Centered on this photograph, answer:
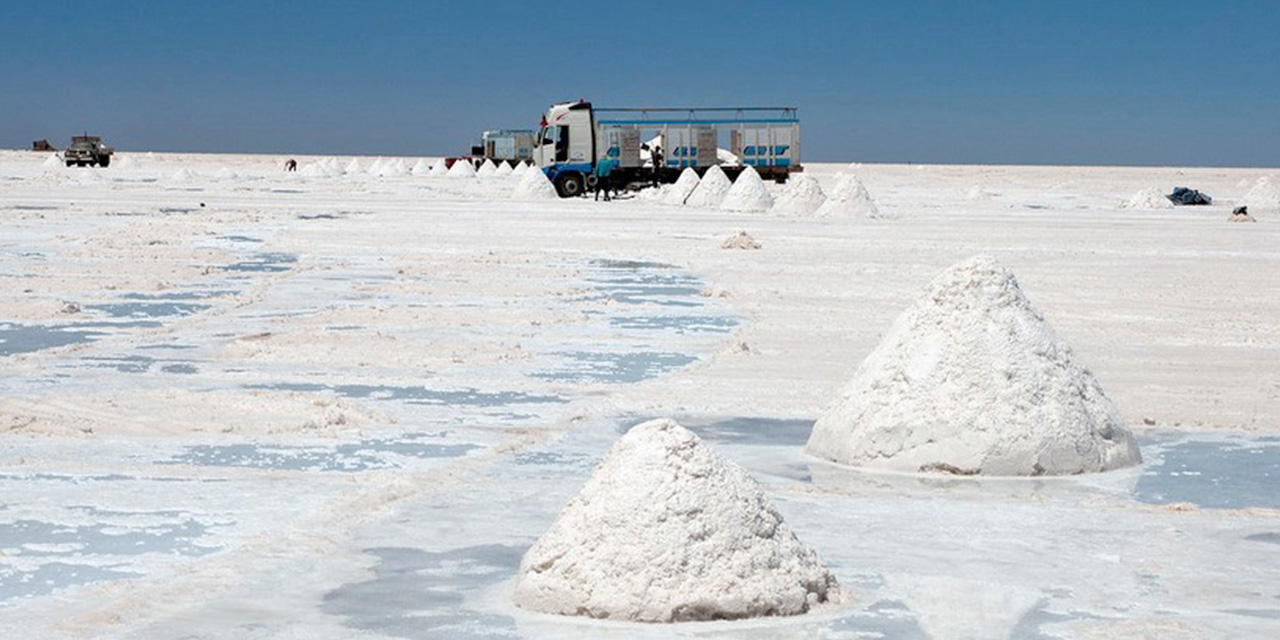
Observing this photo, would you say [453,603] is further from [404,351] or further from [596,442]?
[404,351]

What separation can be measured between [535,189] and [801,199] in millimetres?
12259

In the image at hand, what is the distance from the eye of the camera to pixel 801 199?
131ft

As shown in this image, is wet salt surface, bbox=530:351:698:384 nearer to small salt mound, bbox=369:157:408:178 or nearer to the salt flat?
the salt flat

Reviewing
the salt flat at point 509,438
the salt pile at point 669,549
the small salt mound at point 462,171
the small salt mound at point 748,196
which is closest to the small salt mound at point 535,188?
the small salt mound at point 748,196

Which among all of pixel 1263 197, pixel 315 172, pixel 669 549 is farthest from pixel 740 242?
pixel 315 172

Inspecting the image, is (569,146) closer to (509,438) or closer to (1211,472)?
(509,438)

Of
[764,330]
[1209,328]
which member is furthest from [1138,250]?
[764,330]

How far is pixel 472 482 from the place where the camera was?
8383 millimetres

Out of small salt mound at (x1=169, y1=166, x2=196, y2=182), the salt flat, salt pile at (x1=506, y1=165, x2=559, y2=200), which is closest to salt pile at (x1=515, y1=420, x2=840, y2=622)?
the salt flat

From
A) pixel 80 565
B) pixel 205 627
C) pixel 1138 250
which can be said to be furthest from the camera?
pixel 1138 250

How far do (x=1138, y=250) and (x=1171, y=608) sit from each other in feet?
71.8

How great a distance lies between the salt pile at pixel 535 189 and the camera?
164ft

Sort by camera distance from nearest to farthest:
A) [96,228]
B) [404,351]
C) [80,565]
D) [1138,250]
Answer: [80,565] → [404,351] → [1138,250] → [96,228]

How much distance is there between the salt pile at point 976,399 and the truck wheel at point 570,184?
42.0 m
